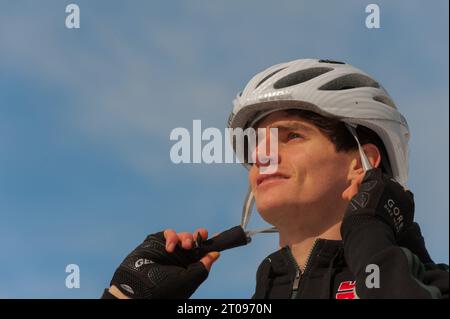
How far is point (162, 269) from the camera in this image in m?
6.26

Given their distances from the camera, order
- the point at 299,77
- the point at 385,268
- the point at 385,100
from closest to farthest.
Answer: the point at 385,268 < the point at 299,77 < the point at 385,100

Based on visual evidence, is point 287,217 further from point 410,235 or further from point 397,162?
point 397,162

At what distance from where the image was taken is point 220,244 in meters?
6.78

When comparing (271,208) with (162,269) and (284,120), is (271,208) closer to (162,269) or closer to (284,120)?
(284,120)

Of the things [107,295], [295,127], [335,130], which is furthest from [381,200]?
[107,295]

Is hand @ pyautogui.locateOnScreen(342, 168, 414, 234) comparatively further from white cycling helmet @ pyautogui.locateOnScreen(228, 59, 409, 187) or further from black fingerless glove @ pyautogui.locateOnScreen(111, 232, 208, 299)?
black fingerless glove @ pyautogui.locateOnScreen(111, 232, 208, 299)

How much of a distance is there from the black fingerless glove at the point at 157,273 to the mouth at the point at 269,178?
3.35 feet

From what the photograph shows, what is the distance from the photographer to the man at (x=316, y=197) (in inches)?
225

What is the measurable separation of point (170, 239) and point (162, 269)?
1.06 feet

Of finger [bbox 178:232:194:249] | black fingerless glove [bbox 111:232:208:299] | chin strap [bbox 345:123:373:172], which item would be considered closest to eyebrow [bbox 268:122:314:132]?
chin strap [bbox 345:123:373:172]

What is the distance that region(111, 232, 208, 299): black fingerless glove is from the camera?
6176mm
